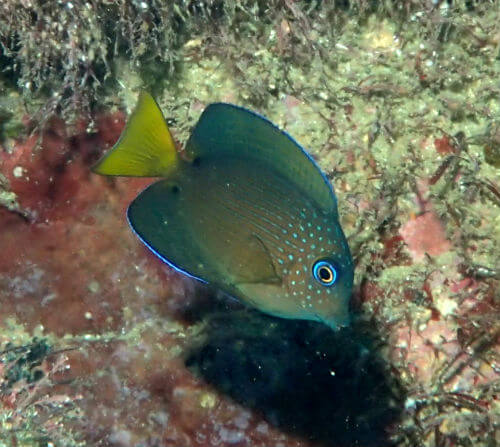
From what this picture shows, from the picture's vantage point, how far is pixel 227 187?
246cm

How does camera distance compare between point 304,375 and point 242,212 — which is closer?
point 242,212

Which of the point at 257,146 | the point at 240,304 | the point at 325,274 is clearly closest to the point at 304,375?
the point at 240,304

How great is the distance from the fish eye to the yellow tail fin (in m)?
0.85

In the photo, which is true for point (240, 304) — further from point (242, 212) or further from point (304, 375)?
point (242, 212)

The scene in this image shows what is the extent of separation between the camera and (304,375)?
11.9 feet

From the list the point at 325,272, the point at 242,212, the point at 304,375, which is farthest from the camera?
the point at 304,375

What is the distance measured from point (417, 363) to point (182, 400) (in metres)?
1.74

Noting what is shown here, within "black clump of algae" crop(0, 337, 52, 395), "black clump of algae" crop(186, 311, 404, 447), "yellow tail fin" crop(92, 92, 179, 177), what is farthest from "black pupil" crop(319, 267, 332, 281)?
"black clump of algae" crop(0, 337, 52, 395)

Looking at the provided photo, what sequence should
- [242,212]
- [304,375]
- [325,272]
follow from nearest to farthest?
[325,272]
[242,212]
[304,375]

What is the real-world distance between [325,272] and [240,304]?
1515mm

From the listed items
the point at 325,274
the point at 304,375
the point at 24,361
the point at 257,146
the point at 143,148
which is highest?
the point at 257,146

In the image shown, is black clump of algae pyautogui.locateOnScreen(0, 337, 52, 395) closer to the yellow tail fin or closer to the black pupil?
the yellow tail fin

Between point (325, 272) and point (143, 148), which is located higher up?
point (143, 148)

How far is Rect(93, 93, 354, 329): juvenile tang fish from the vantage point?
7.62ft
